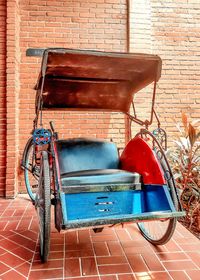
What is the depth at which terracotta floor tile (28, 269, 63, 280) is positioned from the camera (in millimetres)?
1867

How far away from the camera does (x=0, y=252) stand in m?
2.24

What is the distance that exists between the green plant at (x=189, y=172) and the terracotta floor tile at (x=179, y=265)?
122 centimetres

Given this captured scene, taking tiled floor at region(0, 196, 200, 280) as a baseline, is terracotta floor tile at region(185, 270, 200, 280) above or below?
below

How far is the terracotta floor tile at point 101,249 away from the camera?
2236mm

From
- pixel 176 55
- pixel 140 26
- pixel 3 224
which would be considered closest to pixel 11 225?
pixel 3 224

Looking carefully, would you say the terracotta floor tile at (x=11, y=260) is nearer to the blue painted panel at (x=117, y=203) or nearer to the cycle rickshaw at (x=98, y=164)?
the cycle rickshaw at (x=98, y=164)

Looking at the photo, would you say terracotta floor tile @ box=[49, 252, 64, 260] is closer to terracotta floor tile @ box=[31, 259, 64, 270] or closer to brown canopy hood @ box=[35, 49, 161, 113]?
terracotta floor tile @ box=[31, 259, 64, 270]

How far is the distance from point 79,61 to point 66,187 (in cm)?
109

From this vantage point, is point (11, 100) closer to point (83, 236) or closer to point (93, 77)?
point (93, 77)

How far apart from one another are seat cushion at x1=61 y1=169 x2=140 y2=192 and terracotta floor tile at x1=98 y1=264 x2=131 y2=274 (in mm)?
605

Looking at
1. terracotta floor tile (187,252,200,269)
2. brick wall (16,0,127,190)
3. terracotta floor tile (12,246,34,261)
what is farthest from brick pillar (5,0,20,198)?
terracotta floor tile (187,252,200,269)

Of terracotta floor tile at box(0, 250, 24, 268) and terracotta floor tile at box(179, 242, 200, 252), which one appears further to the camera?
terracotta floor tile at box(179, 242, 200, 252)

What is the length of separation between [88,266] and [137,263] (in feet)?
1.31

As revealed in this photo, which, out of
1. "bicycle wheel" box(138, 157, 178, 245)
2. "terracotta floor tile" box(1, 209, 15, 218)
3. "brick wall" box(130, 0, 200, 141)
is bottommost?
"terracotta floor tile" box(1, 209, 15, 218)
